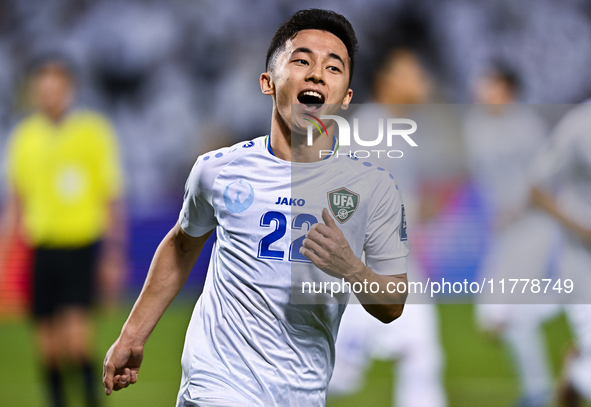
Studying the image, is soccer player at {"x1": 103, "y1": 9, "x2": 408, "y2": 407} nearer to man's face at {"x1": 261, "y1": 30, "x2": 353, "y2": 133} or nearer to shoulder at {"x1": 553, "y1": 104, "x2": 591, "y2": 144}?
man's face at {"x1": 261, "y1": 30, "x2": 353, "y2": 133}

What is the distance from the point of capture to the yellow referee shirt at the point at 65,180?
231 inches

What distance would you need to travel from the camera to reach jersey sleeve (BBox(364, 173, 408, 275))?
2.40 m

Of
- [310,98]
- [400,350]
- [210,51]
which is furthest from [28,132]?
[210,51]

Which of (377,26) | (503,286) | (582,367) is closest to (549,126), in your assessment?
(377,26)

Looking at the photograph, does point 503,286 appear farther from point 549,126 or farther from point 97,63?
point 97,63

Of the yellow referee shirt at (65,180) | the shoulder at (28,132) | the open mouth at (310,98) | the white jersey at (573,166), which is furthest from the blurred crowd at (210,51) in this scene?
the open mouth at (310,98)

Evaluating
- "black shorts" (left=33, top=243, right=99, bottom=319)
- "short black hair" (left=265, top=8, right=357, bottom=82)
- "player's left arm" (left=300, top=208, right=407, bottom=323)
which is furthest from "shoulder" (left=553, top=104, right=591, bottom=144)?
"black shorts" (left=33, top=243, right=99, bottom=319)

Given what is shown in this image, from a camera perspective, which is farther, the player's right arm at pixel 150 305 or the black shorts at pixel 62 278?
the black shorts at pixel 62 278

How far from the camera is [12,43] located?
13.8m

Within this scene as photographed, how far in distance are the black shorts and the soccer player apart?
327cm

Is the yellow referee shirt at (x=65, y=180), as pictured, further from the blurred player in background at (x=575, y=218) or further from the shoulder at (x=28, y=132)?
the blurred player in background at (x=575, y=218)

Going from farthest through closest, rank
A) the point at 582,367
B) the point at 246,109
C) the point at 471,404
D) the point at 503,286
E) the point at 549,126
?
the point at 246,109 < the point at 549,126 < the point at 503,286 < the point at 471,404 < the point at 582,367

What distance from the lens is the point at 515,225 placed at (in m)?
6.62

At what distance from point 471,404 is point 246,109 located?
8597 mm
